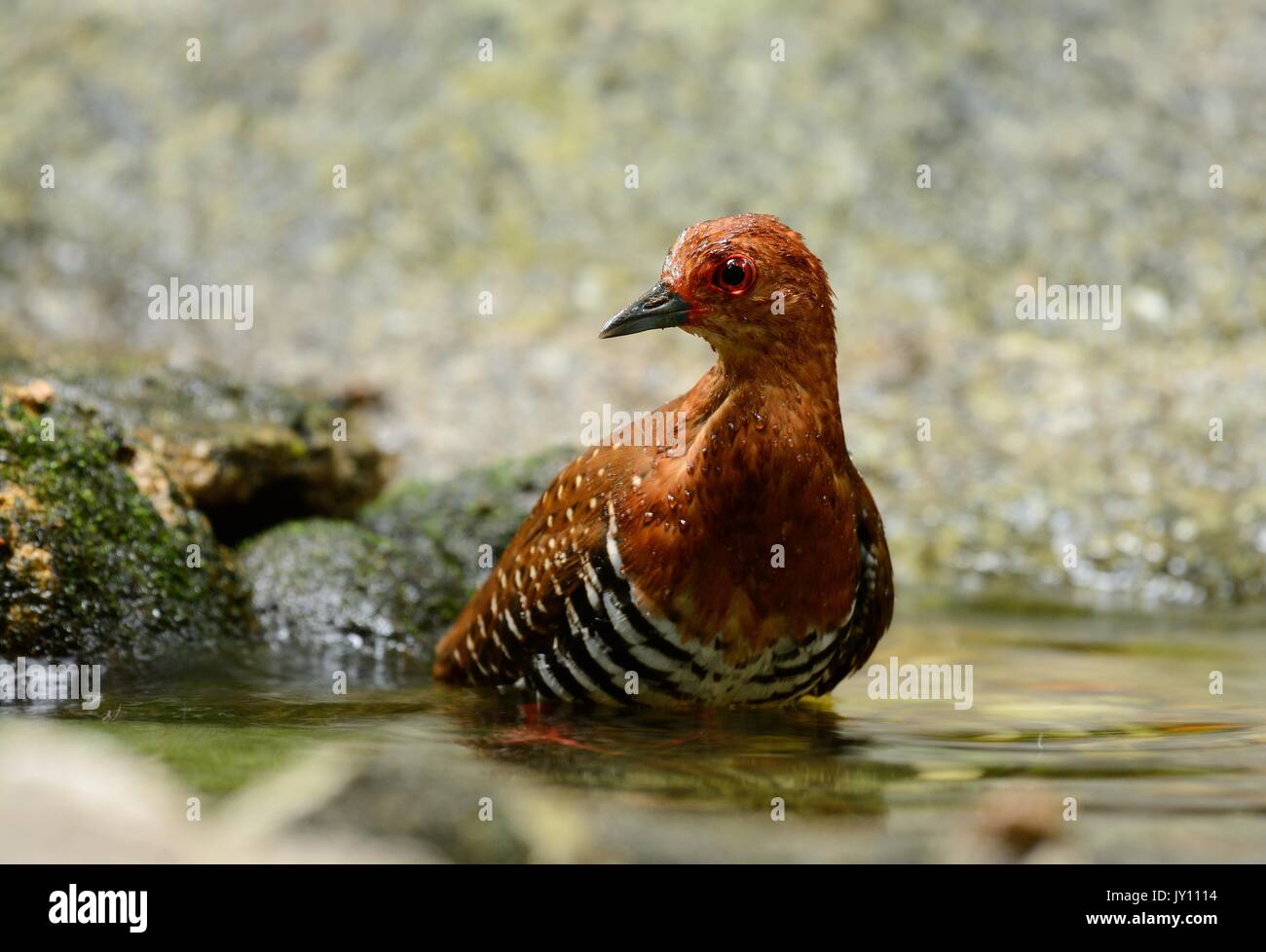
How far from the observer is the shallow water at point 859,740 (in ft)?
9.75

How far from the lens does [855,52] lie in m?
9.52

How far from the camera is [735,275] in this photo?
11.8ft

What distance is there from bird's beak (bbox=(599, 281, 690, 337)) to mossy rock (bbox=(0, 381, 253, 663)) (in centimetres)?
182

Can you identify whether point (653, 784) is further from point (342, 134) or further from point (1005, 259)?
point (342, 134)

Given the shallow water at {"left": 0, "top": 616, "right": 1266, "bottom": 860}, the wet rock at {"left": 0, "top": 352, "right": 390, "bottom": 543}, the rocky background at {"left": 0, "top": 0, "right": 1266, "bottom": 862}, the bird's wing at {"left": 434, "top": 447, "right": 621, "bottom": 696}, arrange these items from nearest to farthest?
the shallow water at {"left": 0, "top": 616, "right": 1266, "bottom": 860} → the bird's wing at {"left": 434, "top": 447, "right": 621, "bottom": 696} → the rocky background at {"left": 0, "top": 0, "right": 1266, "bottom": 862} → the wet rock at {"left": 0, "top": 352, "right": 390, "bottom": 543}

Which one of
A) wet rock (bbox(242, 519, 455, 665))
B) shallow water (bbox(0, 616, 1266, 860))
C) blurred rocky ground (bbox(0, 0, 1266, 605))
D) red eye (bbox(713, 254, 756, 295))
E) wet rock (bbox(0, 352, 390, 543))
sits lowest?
shallow water (bbox(0, 616, 1266, 860))

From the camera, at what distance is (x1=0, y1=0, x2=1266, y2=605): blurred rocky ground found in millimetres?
7664

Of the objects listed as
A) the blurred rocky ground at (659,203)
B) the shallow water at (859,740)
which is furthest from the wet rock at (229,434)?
the blurred rocky ground at (659,203)

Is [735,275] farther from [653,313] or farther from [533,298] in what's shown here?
[533,298]

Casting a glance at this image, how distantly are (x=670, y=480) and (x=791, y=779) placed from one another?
35.6 inches

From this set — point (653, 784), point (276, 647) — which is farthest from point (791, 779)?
point (276, 647)

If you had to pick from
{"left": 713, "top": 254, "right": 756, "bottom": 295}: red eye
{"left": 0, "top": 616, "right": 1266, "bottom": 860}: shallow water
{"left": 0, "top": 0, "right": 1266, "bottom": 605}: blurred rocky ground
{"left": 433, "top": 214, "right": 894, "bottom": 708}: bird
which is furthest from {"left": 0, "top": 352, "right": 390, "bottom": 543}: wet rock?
{"left": 713, "top": 254, "right": 756, "bottom": 295}: red eye

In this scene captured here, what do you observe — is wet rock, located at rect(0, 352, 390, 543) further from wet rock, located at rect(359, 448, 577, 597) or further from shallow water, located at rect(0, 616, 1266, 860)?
shallow water, located at rect(0, 616, 1266, 860)

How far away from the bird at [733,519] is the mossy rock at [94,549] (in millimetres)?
1432
